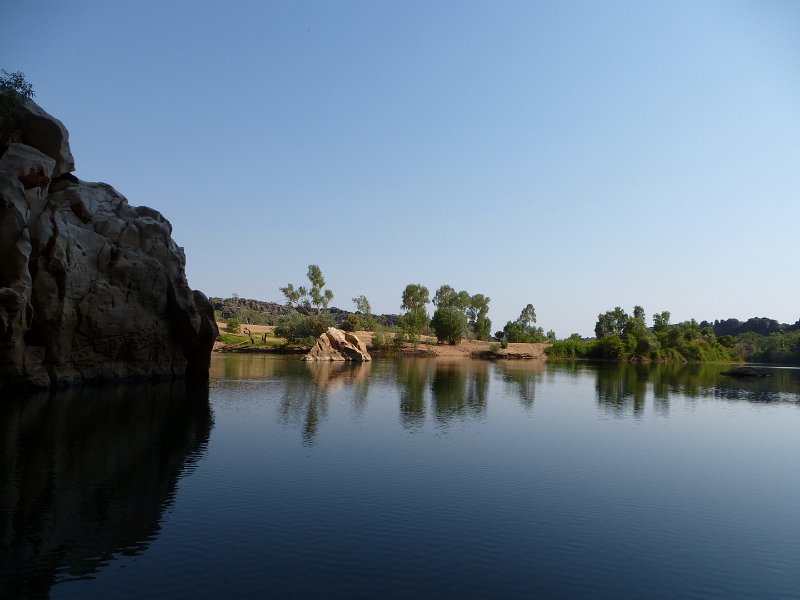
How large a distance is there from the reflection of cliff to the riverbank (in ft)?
252

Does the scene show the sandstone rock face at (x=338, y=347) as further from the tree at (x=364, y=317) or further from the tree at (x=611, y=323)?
the tree at (x=611, y=323)

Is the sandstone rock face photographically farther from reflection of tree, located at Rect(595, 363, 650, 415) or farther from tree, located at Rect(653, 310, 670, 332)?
tree, located at Rect(653, 310, 670, 332)

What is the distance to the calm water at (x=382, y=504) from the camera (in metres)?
13.7

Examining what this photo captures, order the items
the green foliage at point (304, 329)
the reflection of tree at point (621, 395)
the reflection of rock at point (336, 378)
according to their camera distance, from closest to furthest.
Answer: the reflection of tree at point (621, 395)
the reflection of rock at point (336, 378)
the green foliage at point (304, 329)

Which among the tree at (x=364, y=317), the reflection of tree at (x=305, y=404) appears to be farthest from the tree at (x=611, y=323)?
the reflection of tree at (x=305, y=404)

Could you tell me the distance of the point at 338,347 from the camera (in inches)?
3957

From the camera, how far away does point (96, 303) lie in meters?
45.4

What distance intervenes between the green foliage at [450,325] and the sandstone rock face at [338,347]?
42.6 metres

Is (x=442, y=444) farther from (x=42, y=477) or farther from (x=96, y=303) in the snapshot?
(x=96, y=303)

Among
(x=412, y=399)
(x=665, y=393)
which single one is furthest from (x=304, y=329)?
(x=665, y=393)

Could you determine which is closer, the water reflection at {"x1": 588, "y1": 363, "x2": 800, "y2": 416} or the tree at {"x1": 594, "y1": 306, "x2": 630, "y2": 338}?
the water reflection at {"x1": 588, "y1": 363, "x2": 800, "y2": 416}

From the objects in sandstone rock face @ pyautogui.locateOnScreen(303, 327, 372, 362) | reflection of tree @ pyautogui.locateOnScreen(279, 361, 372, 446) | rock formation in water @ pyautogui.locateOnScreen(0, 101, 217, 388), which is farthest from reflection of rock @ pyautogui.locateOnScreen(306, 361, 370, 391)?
sandstone rock face @ pyautogui.locateOnScreen(303, 327, 372, 362)

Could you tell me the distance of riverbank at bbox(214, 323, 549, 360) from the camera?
116 meters

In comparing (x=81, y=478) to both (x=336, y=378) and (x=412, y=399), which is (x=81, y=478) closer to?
(x=412, y=399)
